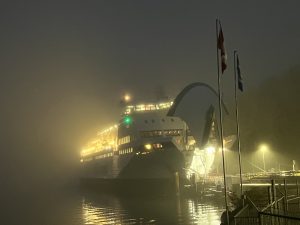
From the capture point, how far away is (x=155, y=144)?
53.8 metres

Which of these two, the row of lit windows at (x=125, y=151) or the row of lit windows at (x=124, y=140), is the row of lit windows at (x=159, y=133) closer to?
the row of lit windows at (x=125, y=151)

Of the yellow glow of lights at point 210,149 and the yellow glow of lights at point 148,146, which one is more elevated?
the yellow glow of lights at point 148,146

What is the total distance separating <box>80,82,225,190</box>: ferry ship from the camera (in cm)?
5262

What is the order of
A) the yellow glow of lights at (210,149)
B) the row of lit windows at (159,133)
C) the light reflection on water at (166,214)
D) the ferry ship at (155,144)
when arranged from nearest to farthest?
the light reflection on water at (166,214)
the ferry ship at (155,144)
the yellow glow of lights at (210,149)
the row of lit windows at (159,133)

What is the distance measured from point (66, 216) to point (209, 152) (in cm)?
2369

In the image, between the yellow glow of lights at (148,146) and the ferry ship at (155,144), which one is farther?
the yellow glow of lights at (148,146)

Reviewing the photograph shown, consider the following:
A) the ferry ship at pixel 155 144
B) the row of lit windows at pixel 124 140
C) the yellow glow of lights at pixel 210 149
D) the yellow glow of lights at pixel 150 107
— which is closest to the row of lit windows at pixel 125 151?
the ferry ship at pixel 155 144

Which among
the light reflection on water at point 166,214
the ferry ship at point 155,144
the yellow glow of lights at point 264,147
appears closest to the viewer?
the light reflection on water at point 166,214

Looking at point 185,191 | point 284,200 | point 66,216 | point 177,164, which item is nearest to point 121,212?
point 66,216

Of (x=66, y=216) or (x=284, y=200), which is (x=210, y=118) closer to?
(x=66, y=216)

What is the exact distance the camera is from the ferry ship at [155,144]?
173ft

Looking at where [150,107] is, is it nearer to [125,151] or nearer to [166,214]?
[125,151]

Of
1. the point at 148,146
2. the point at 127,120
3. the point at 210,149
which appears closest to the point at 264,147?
the point at 210,149

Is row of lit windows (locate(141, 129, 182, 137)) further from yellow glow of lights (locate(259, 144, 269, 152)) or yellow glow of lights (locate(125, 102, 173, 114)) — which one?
yellow glow of lights (locate(259, 144, 269, 152))
